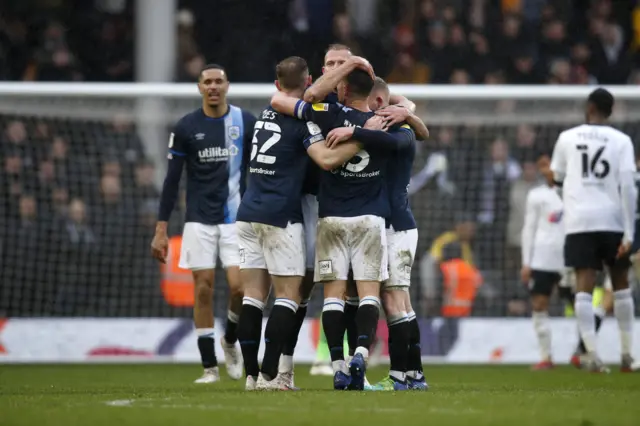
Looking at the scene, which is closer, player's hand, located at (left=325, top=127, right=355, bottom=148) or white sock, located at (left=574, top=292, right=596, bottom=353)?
player's hand, located at (left=325, top=127, right=355, bottom=148)

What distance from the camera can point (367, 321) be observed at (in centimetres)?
872

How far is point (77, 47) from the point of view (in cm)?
1983

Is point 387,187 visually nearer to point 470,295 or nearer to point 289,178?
point 289,178

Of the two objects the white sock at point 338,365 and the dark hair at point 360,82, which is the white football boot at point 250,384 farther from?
the dark hair at point 360,82

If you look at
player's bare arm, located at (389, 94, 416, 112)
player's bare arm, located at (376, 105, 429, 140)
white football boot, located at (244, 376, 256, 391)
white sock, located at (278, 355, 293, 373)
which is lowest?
white football boot, located at (244, 376, 256, 391)

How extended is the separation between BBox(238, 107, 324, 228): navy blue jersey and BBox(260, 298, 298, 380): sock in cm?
55

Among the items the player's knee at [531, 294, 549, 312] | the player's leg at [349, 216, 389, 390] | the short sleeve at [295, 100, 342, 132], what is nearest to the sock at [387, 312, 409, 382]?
the player's leg at [349, 216, 389, 390]

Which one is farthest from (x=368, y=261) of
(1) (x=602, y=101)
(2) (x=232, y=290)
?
(1) (x=602, y=101)

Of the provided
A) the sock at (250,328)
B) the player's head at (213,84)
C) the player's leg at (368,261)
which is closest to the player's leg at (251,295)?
the sock at (250,328)

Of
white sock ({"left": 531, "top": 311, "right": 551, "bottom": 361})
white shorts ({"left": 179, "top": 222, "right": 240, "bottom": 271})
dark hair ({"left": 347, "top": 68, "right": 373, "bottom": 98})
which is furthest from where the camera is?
white sock ({"left": 531, "top": 311, "right": 551, "bottom": 361})

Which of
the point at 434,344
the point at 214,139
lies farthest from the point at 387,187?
the point at 434,344

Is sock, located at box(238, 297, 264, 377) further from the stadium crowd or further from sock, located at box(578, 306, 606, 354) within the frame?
the stadium crowd

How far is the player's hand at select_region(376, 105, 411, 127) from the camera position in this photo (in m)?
8.95

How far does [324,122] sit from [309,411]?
8.11 ft
